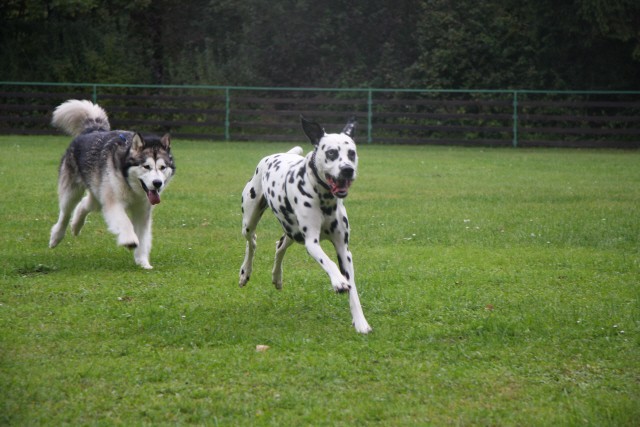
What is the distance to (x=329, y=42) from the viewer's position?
4025 centimetres

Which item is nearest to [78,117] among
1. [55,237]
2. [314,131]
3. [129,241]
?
[55,237]

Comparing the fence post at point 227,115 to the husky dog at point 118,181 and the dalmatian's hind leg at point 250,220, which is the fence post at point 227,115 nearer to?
the husky dog at point 118,181

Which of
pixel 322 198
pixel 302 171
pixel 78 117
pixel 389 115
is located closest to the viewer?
pixel 322 198

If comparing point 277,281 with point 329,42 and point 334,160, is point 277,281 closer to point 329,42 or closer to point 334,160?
point 334,160

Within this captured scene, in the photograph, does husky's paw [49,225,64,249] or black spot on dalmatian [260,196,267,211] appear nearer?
black spot on dalmatian [260,196,267,211]

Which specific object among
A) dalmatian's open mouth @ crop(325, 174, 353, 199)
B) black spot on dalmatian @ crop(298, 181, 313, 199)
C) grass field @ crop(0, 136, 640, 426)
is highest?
dalmatian's open mouth @ crop(325, 174, 353, 199)

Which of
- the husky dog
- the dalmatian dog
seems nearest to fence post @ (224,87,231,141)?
the husky dog

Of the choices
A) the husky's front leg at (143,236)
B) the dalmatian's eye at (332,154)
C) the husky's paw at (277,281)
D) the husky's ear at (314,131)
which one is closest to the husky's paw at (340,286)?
the dalmatian's eye at (332,154)

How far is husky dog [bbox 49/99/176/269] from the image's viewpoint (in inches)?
382

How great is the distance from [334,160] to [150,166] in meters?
3.50

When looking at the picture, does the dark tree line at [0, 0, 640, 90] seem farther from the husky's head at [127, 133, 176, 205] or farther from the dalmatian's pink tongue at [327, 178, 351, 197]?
the dalmatian's pink tongue at [327, 178, 351, 197]

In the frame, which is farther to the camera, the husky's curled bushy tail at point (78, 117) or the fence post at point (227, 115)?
the fence post at point (227, 115)

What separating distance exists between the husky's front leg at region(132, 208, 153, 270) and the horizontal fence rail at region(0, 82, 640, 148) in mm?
21095

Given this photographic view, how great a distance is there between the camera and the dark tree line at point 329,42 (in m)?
33.7
